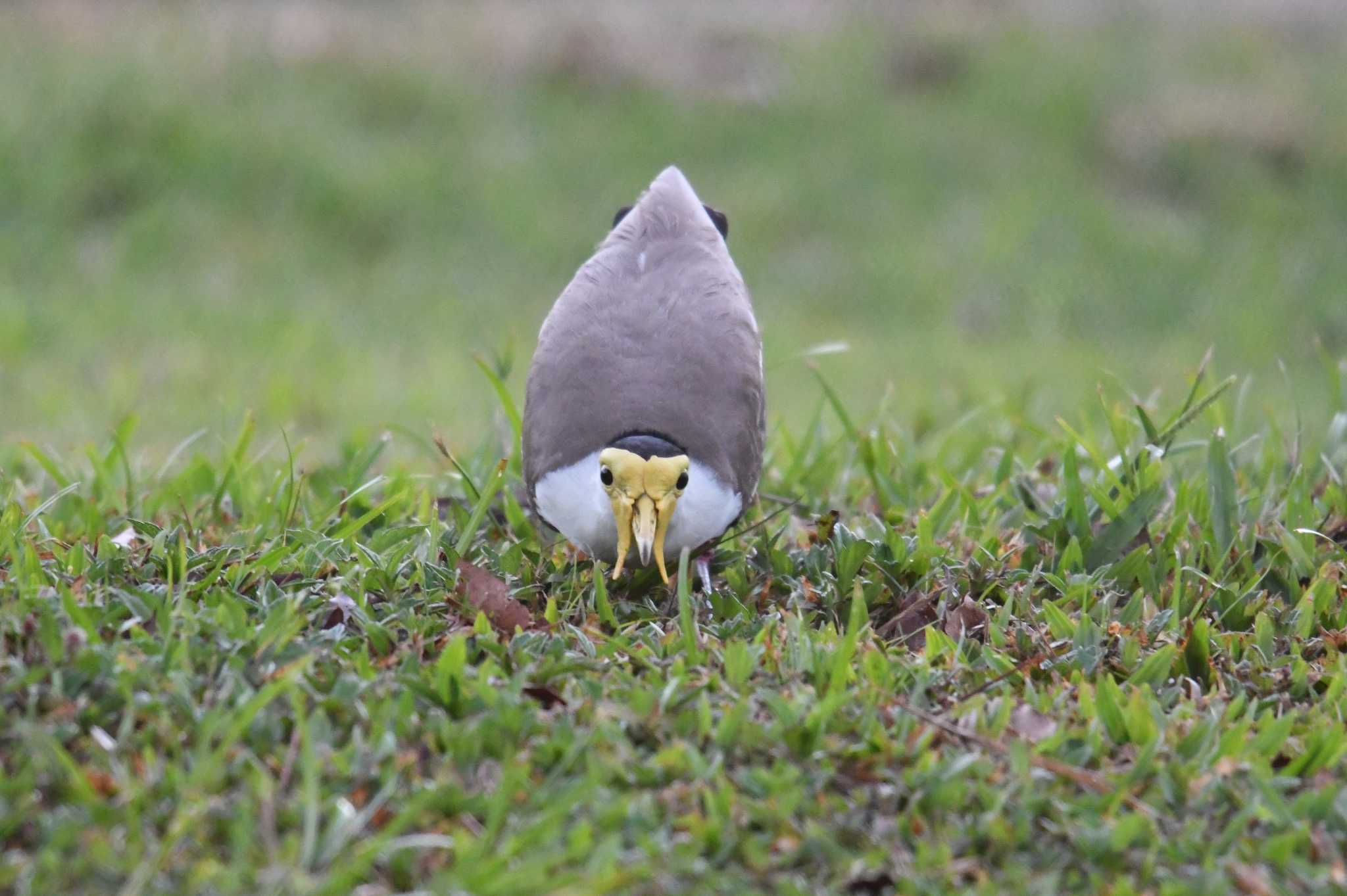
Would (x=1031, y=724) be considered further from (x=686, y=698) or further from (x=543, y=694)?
(x=543, y=694)

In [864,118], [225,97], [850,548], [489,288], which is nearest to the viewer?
[850,548]

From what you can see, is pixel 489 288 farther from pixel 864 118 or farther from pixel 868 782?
pixel 868 782

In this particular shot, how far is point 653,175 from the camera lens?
11156mm

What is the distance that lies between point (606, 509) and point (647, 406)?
35cm

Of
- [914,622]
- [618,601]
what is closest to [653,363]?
[618,601]

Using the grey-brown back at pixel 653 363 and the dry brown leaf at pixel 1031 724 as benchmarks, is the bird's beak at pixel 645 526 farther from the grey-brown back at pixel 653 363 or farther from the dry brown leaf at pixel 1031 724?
the dry brown leaf at pixel 1031 724

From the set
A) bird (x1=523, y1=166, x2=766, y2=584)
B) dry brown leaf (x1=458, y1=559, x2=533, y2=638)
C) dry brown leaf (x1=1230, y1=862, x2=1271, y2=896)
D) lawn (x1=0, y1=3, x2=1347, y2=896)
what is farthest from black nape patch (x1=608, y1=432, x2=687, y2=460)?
dry brown leaf (x1=1230, y1=862, x2=1271, y2=896)

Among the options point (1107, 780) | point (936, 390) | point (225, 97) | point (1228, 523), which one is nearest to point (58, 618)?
point (1107, 780)

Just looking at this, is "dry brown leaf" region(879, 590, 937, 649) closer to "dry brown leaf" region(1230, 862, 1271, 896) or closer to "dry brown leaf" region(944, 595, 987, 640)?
"dry brown leaf" region(944, 595, 987, 640)

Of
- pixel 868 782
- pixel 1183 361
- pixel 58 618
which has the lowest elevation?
pixel 1183 361

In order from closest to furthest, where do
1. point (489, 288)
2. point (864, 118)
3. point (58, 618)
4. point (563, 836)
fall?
point (563, 836), point (58, 618), point (489, 288), point (864, 118)

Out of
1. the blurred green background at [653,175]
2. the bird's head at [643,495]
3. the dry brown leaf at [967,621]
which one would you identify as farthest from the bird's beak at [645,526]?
the blurred green background at [653,175]

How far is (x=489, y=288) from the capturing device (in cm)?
1002

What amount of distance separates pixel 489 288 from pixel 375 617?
6.84 meters
